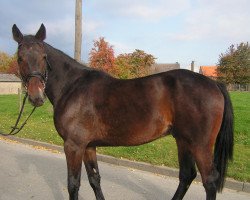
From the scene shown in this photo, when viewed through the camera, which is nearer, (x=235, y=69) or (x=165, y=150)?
(x=165, y=150)

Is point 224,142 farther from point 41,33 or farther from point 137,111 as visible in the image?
point 41,33

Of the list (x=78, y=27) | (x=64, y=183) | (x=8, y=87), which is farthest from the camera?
(x=8, y=87)

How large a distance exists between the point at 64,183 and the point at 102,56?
26.2m

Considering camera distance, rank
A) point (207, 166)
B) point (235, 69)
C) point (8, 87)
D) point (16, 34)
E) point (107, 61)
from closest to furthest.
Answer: point (207, 166)
point (16, 34)
point (107, 61)
point (235, 69)
point (8, 87)

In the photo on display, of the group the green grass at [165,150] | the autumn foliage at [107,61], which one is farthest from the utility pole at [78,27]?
the autumn foliage at [107,61]

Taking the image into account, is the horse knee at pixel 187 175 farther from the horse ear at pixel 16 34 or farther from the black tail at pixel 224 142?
the horse ear at pixel 16 34

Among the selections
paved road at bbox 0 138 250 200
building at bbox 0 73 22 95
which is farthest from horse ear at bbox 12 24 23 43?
building at bbox 0 73 22 95

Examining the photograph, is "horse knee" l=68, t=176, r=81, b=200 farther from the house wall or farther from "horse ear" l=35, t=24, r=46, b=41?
the house wall

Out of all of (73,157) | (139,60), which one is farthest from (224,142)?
(139,60)

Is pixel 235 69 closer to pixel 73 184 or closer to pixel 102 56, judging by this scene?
pixel 102 56

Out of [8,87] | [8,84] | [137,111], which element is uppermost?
[137,111]

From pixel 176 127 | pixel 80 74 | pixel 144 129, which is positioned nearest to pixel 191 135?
pixel 176 127

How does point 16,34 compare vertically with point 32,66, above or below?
above

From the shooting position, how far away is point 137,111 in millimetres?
3670
